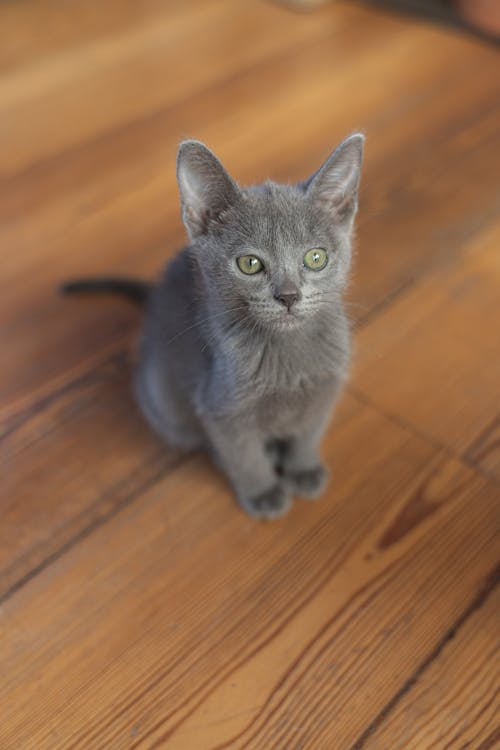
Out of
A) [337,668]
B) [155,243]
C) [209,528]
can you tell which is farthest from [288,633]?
[155,243]

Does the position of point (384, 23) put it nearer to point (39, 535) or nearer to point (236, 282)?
point (236, 282)

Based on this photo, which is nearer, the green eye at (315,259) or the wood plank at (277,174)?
the green eye at (315,259)

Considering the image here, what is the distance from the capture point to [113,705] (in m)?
0.83

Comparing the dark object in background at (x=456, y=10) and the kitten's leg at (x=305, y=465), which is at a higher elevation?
the dark object in background at (x=456, y=10)

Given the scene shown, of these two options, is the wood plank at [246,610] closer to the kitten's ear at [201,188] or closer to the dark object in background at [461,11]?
the kitten's ear at [201,188]

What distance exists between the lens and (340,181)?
80cm

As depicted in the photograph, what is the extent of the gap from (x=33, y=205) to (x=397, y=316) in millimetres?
869

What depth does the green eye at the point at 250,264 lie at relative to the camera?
775mm

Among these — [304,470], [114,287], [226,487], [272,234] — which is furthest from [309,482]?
[114,287]

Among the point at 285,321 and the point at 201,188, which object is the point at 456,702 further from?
the point at 201,188

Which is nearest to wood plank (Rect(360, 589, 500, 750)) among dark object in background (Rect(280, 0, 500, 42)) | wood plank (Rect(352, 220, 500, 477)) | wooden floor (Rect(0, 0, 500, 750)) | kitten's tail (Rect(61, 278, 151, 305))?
wooden floor (Rect(0, 0, 500, 750))

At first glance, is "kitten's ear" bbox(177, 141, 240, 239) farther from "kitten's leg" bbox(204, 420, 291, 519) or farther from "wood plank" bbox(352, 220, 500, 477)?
"wood plank" bbox(352, 220, 500, 477)

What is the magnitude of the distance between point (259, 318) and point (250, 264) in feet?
0.21

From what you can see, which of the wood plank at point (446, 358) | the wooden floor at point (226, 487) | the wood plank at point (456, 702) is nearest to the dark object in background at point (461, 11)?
the wooden floor at point (226, 487)
